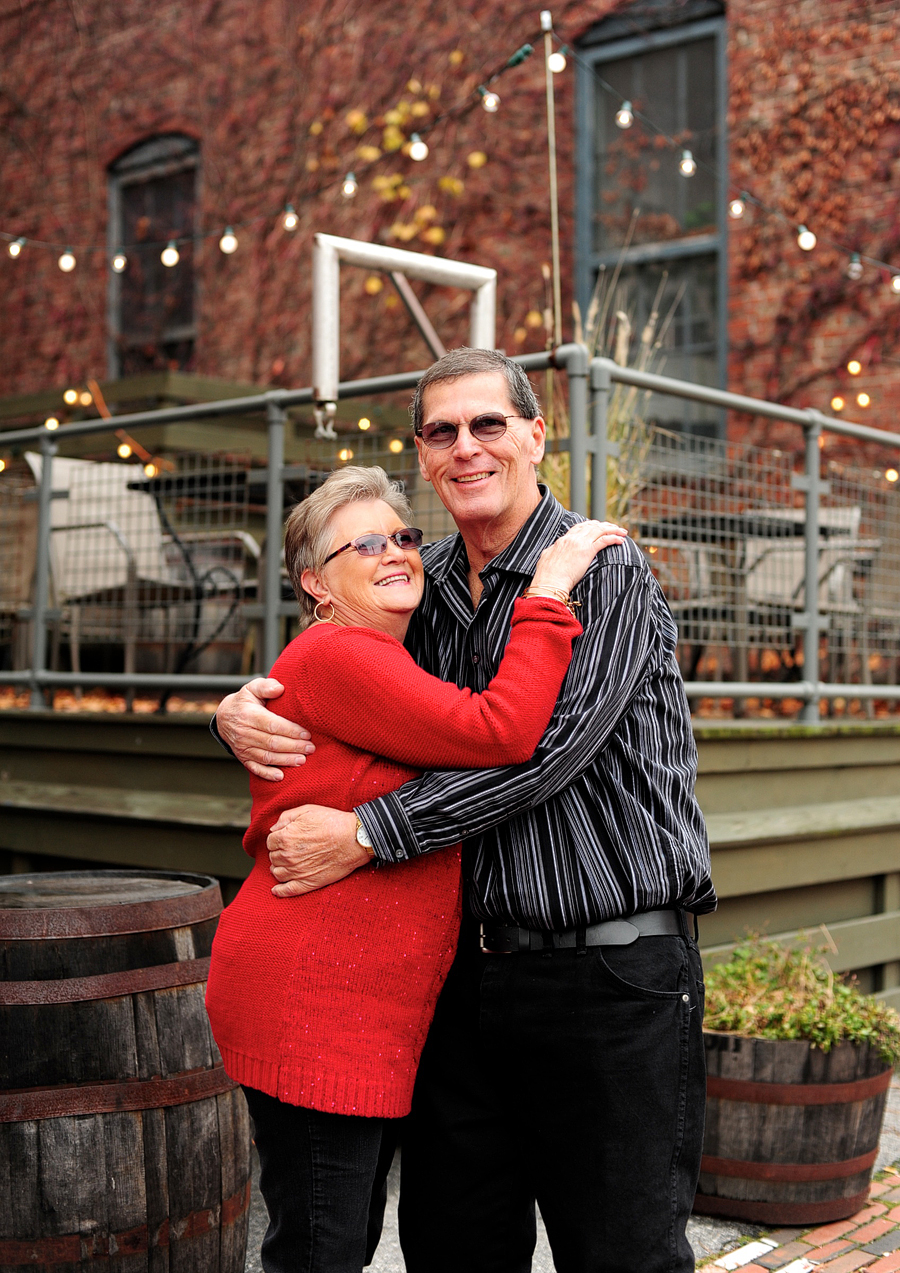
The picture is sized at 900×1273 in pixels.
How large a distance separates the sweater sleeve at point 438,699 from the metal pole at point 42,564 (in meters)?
3.54

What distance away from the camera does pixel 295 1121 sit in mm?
1890

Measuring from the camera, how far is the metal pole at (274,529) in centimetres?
436

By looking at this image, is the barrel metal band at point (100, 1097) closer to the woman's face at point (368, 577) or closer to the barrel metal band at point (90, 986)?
the barrel metal band at point (90, 986)

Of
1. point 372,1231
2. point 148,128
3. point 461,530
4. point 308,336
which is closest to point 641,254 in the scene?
point 308,336

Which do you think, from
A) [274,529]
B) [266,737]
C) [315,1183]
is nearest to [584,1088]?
[315,1183]

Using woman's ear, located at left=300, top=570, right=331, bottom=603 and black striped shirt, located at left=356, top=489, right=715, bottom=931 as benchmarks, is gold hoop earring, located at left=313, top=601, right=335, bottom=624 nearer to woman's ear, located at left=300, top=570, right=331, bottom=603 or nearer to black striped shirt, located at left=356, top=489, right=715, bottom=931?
woman's ear, located at left=300, top=570, right=331, bottom=603

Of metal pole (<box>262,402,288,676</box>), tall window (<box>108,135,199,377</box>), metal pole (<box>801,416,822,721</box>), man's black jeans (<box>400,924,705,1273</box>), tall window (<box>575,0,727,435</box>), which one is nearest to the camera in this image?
man's black jeans (<box>400,924,705,1273</box>)

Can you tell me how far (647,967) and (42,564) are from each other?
12.5 feet

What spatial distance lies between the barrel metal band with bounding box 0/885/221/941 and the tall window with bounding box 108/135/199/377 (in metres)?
9.01

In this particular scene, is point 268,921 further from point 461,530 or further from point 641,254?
point 641,254

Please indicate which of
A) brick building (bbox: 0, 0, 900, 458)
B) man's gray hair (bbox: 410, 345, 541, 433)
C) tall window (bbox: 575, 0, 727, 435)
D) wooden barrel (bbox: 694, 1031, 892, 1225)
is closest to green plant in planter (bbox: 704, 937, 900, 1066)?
wooden barrel (bbox: 694, 1031, 892, 1225)

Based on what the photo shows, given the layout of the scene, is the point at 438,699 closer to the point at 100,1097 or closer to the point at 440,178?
the point at 100,1097

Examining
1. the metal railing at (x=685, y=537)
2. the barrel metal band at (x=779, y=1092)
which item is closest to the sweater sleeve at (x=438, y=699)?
the metal railing at (x=685, y=537)

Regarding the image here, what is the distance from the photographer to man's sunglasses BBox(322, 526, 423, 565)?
6.73 ft
